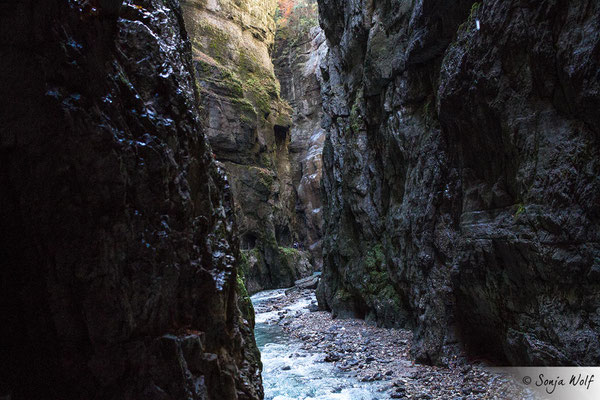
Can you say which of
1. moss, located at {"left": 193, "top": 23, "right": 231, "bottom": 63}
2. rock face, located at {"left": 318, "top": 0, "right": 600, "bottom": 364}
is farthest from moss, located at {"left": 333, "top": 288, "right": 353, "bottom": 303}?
moss, located at {"left": 193, "top": 23, "right": 231, "bottom": 63}

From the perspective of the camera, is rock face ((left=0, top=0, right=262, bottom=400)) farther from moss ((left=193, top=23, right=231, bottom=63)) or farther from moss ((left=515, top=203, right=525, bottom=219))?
moss ((left=193, top=23, right=231, bottom=63))

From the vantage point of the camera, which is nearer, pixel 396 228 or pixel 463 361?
pixel 463 361

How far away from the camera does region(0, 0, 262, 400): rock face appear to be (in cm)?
382

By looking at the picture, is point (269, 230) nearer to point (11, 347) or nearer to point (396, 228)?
point (396, 228)

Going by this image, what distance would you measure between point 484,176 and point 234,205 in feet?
20.2

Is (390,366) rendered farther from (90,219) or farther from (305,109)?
(305,109)

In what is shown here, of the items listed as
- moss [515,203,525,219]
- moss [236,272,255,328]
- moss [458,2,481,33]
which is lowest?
moss [236,272,255,328]

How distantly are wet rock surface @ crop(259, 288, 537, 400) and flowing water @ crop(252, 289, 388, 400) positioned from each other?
0.22 meters

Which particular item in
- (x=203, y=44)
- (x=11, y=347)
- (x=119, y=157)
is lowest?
(x=11, y=347)

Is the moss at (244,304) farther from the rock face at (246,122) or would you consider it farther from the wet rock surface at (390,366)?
the rock face at (246,122)

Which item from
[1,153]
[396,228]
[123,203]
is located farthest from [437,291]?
[1,153]

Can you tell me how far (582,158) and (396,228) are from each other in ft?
25.2

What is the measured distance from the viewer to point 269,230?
36250 mm

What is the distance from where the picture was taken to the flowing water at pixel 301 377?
9203 millimetres
